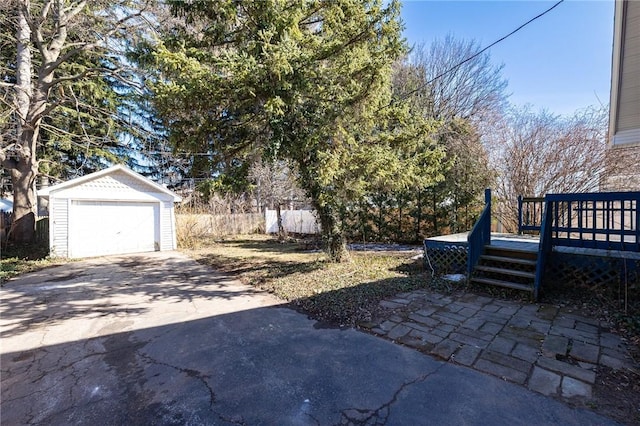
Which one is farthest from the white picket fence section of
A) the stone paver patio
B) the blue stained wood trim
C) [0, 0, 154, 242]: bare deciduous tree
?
the stone paver patio

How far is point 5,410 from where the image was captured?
2.42m

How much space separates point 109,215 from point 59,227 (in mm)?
1420

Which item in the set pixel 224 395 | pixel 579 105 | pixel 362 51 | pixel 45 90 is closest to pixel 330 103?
pixel 362 51

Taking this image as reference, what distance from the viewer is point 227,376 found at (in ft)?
9.17

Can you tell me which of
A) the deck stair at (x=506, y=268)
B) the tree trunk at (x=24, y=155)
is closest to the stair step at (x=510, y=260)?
the deck stair at (x=506, y=268)

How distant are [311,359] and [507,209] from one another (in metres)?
10.1

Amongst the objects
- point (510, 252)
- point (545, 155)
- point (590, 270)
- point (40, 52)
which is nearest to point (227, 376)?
Result: point (510, 252)

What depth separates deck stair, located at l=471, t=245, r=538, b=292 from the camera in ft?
16.5

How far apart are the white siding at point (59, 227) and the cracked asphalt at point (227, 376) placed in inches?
235

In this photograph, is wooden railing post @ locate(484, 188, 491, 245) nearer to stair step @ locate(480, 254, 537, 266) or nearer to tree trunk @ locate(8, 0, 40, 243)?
stair step @ locate(480, 254, 537, 266)

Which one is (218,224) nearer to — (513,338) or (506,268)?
(506,268)

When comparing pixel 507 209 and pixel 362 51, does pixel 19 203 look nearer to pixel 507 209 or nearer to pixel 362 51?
pixel 362 51

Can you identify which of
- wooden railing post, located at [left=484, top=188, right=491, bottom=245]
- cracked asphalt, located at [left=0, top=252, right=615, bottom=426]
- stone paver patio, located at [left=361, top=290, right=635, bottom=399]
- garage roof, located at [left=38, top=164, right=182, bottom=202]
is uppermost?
garage roof, located at [left=38, top=164, right=182, bottom=202]

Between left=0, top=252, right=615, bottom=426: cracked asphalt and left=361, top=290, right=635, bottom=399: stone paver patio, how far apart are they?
0.23 meters
